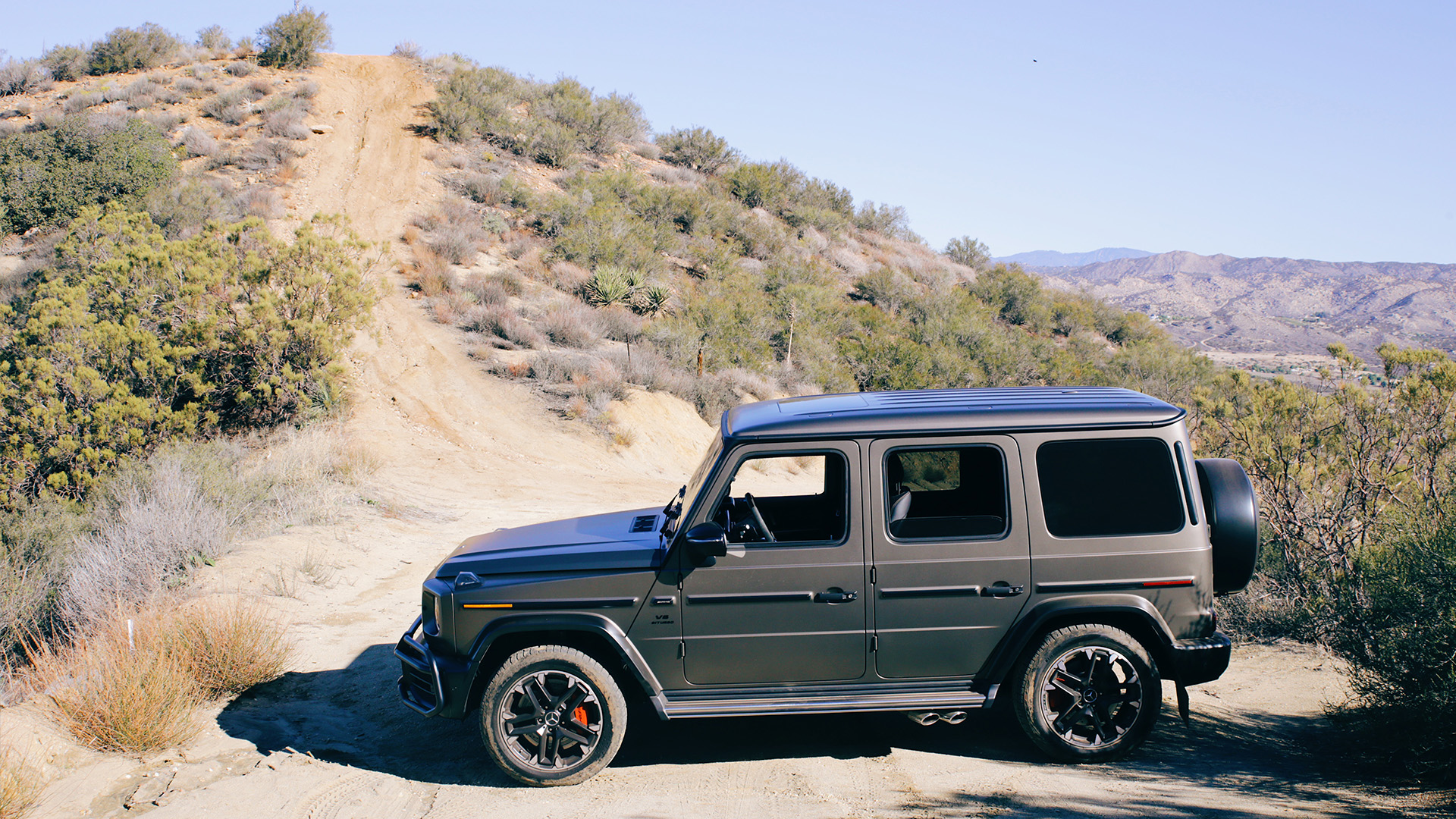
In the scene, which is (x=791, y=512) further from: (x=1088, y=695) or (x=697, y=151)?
(x=697, y=151)

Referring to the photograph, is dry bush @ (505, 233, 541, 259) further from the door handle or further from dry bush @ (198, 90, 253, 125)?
the door handle

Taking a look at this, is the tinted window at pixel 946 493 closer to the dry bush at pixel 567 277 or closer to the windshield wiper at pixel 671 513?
the windshield wiper at pixel 671 513

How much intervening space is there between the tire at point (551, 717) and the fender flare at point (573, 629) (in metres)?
0.14

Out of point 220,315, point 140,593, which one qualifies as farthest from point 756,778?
point 220,315

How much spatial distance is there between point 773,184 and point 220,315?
28.7 metres

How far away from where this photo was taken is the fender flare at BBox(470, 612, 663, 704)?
4293mm

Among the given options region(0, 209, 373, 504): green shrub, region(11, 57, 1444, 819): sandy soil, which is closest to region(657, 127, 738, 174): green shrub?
region(0, 209, 373, 504): green shrub

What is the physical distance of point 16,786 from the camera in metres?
4.12

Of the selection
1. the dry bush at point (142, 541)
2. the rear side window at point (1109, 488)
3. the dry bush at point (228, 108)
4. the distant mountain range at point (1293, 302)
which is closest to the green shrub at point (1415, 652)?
the rear side window at point (1109, 488)

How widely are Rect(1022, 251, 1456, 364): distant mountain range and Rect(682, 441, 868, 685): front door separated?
43443mm

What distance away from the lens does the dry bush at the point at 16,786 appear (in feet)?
13.3

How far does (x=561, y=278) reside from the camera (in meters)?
24.1

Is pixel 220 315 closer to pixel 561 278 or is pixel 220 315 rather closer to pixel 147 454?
pixel 147 454

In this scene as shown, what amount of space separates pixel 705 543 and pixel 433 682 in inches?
63.9
